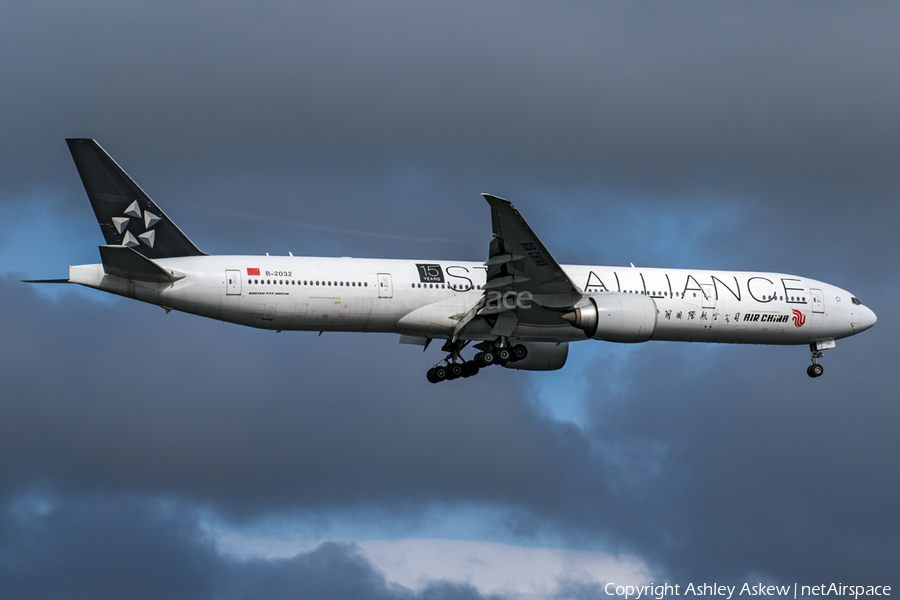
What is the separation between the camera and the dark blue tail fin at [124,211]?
33.6 m

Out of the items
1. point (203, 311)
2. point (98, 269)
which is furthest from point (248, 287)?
point (98, 269)

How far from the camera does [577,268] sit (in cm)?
3819

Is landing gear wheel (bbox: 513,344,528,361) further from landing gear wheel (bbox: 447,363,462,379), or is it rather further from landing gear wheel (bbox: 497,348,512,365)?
landing gear wheel (bbox: 447,363,462,379)

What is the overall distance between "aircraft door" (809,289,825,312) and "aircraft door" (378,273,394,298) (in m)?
17.0

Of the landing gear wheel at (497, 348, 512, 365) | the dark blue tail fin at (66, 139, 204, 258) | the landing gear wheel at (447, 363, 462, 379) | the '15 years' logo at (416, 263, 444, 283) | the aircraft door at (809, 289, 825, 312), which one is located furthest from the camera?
the aircraft door at (809, 289, 825, 312)

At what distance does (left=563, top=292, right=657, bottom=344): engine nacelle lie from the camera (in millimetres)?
34438

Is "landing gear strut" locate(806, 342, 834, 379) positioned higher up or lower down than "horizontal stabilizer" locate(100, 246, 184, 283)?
higher up

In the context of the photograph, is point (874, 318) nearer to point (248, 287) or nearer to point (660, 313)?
point (660, 313)

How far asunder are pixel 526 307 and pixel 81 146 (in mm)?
15560

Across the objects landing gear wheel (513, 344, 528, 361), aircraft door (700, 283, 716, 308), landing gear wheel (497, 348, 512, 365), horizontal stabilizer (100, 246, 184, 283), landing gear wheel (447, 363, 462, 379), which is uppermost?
aircraft door (700, 283, 716, 308)

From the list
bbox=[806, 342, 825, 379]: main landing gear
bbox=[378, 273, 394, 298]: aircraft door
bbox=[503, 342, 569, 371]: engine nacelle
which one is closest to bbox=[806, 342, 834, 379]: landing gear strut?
bbox=[806, 342, 825, 379]: main landing gear

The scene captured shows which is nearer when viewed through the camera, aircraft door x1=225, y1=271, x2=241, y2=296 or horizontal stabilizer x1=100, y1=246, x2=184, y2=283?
horizontal stabilizer x1=100, y1=246, x2=184, y2=283

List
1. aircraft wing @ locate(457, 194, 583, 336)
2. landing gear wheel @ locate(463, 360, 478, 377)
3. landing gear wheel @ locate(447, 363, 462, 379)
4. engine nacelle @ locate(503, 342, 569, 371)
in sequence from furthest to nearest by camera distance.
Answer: engine nacelle @ locate(503, 342, 569, 371)
landing gear wheel @ locate(447, 363, 462, 379)
landing gear wheel @ locate(463, 360, 478, 377)
aircraft wing @ locate(457, 194, 583, 336)

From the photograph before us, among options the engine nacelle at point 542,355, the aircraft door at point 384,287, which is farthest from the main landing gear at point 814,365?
the aircraft door at point 384,287
